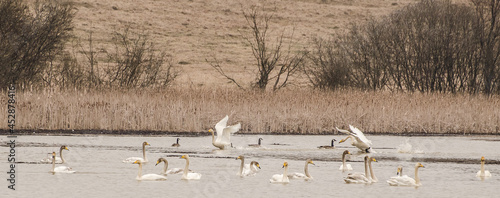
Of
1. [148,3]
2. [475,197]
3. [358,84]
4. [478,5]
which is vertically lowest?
[475,197]

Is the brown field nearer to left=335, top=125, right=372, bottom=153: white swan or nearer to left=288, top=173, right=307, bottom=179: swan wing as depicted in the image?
left=335, top=125, right=372, bottom=153: white swan

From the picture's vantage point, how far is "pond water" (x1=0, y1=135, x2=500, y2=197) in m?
13.3

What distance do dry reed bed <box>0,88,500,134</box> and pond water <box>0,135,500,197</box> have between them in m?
1.21

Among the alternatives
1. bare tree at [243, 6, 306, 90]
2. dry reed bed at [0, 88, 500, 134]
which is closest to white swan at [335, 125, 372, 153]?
dry reed bed at [0, 88, 500, 134]

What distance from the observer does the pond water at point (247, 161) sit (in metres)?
13.3

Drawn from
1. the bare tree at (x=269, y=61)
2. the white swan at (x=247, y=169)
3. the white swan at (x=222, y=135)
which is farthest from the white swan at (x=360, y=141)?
the bare tree at (x=269, y=61)

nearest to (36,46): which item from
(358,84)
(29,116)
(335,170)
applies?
(29,116)

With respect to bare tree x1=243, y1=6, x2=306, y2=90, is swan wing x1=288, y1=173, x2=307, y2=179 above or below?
below

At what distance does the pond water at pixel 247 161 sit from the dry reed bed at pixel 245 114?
1.21 metres

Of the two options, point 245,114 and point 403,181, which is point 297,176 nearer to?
point 403,181

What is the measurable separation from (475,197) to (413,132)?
12.6 meters

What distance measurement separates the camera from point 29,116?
24.5 meters

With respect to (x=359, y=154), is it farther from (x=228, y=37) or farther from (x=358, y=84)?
(x=228, y=37)

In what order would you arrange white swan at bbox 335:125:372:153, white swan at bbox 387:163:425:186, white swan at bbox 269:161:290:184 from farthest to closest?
1. white swan at bbox 335:125:372:153
2. white swan at bbox 269:161:290:184
3. white swan at bbox 387:163:425:186
